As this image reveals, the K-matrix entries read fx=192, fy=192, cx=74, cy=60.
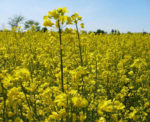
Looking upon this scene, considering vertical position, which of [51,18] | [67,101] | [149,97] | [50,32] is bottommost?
[149,97]

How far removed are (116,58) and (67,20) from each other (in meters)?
3.85

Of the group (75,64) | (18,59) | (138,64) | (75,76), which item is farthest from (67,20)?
(18,59)

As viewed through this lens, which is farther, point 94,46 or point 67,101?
point 94,46

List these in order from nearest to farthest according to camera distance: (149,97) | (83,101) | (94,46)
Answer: (83,101) → (149,97) → (94,46)

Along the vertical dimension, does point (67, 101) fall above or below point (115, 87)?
above

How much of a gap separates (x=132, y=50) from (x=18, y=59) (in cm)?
415

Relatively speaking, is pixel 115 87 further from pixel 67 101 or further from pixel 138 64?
pixel 67 101

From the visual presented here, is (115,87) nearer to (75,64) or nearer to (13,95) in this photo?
(75,64)

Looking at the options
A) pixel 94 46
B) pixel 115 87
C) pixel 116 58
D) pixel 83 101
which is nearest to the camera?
pixel 83 101

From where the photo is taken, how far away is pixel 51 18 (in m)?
2.32

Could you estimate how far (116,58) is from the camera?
5914 millimetres

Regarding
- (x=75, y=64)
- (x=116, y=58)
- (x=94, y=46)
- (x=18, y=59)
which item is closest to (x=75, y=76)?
(x=75, y=64)

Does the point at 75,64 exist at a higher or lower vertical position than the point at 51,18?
lower

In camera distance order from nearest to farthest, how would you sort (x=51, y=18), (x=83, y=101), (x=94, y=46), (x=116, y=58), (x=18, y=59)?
(x=83, y=101) < (x=51, y=18) < (x=116, y=58) < (x=18, y=59) < (x=94, y=46)
